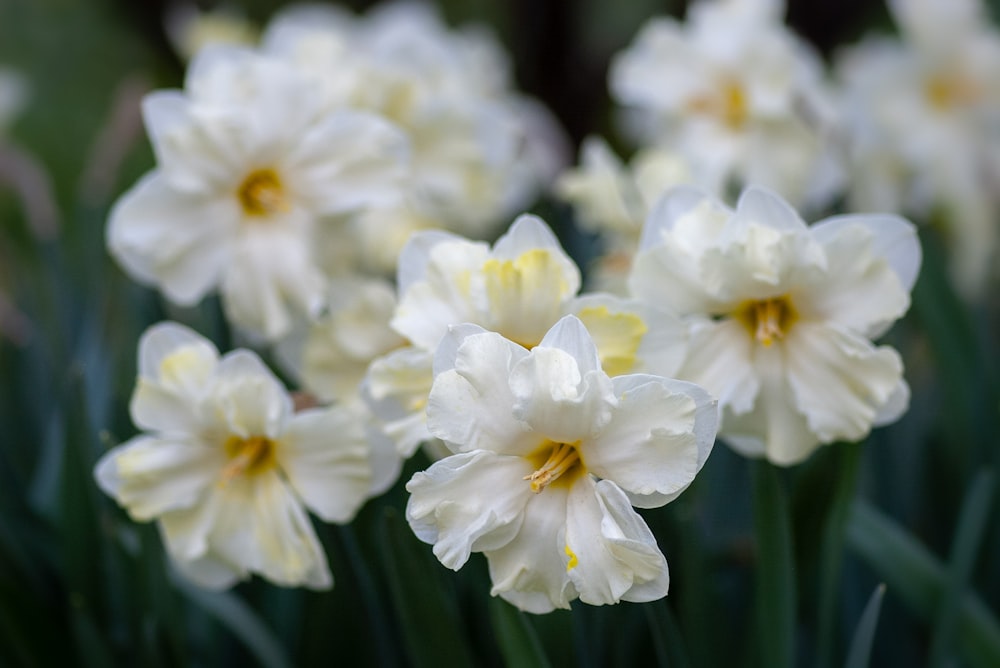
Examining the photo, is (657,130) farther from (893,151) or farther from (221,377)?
(221,377)

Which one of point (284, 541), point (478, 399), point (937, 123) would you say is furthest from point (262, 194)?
point (937, 123)

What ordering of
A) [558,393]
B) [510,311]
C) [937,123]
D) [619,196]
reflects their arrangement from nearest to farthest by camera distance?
[558,393]
[510,311]
[619,196]
[937,123]

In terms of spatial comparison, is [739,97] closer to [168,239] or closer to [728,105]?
[728,105]

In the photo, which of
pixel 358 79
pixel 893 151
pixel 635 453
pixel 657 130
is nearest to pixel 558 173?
pixel 657 130

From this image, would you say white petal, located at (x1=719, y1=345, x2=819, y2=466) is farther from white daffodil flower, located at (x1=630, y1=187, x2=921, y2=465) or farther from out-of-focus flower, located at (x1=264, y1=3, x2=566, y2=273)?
out-of-focus flower, located at (x1=264, y1=3, x2=566, y2=273)

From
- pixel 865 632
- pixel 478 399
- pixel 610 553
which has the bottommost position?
pixel 865 632

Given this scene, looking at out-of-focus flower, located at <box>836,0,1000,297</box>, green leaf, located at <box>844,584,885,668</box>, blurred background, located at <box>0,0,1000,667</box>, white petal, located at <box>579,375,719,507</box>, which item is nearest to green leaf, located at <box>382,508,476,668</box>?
blurred background, located at <box>0,0,1000,667</box>

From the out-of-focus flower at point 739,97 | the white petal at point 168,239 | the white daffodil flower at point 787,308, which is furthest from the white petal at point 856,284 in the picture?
the white petal at point 168,239

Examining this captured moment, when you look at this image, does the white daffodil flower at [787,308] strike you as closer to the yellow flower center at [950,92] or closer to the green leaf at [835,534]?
the green leaf at [835,534]
